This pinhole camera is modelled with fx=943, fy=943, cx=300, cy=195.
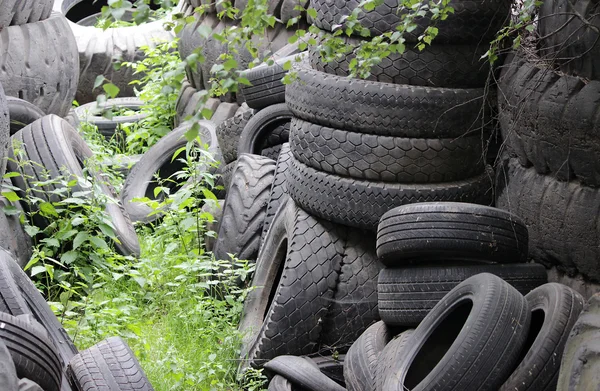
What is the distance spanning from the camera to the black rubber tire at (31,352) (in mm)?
3000

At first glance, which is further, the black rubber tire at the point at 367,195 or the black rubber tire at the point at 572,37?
the black rubber tire at the point at 367,195

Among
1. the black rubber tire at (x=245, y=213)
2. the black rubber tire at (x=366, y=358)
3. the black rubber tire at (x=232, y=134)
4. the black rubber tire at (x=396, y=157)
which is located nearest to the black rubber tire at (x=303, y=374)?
the black rubber tire at (x=366, y=358)

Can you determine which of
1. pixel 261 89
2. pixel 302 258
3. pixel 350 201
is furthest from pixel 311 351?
pixel 261 89

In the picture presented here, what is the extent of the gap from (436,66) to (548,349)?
161 centimetres

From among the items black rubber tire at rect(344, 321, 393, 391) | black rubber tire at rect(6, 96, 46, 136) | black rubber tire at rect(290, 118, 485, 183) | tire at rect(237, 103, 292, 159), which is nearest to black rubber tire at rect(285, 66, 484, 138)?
black rubber tire at rect(290, 118, 485, 183)

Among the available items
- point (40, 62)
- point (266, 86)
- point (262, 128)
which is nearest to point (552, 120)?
point (266, 86)

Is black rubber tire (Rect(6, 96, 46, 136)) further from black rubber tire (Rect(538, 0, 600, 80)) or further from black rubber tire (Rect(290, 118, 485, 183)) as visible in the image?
black rubber tire (Rect(538, 0, 600, 80))

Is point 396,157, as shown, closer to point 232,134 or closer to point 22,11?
point 232,134

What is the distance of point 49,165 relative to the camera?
5539 mm

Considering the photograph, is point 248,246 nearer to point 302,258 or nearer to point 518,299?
point 302,258

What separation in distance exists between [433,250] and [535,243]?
1.74ft

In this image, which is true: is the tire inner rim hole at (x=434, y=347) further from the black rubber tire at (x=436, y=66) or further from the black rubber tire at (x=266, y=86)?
the black rubber tire at (x=266, y=86)

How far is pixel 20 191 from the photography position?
542 centimetres

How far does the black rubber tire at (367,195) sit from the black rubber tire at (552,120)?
1.04 ft
